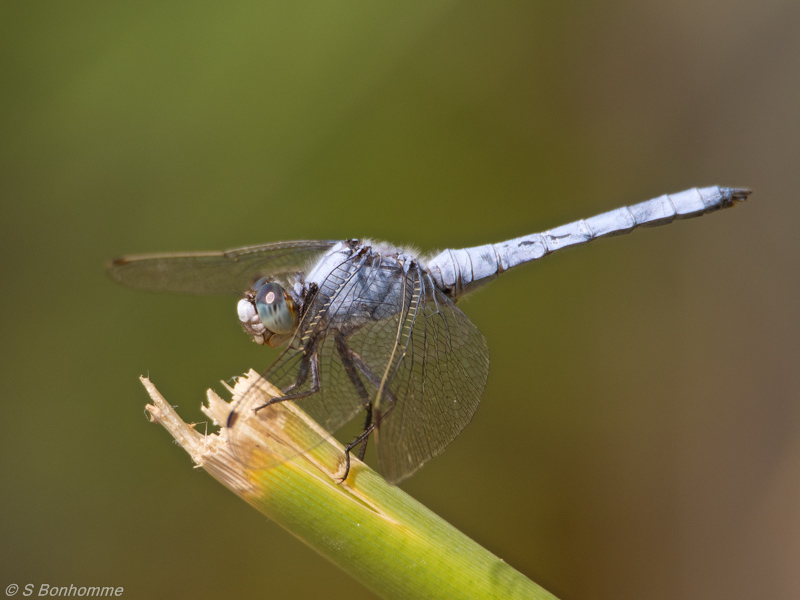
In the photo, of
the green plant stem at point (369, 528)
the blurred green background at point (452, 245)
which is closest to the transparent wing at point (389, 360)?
the green plant stem at point (369, 528)

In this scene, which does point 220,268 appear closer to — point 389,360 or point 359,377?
point 359,377

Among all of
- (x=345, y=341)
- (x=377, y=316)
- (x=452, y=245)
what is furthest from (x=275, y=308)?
(x=452, y=245)

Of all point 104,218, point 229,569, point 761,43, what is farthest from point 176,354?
point 761,43

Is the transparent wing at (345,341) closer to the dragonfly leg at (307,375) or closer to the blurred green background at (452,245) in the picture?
the dragonfly leg at (307,375)

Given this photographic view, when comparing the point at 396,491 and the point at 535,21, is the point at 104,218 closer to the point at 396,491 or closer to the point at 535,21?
the point at 396,491

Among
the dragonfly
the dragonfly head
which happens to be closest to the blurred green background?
the dragonfly

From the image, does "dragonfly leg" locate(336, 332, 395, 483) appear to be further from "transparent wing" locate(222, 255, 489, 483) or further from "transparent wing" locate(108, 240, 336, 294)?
"transparent wing" locate(108, 240, 336, 294)
